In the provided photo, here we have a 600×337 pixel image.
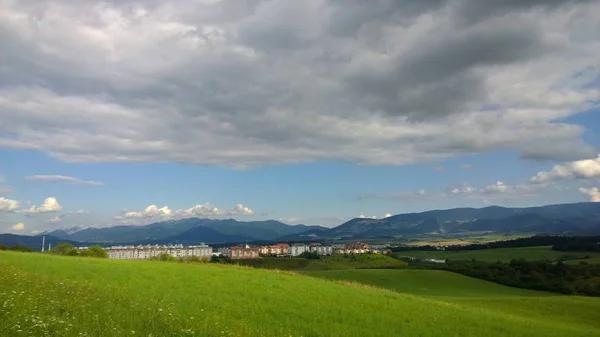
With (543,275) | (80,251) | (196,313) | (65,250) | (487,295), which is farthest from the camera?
(543,275)

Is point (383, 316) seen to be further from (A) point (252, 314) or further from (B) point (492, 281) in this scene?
(B) point (492, 281)

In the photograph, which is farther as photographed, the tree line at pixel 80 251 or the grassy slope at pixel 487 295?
the tree line at pixel 80 251

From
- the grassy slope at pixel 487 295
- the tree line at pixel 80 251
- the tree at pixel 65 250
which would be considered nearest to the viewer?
the grassy slope at pixel 487 295

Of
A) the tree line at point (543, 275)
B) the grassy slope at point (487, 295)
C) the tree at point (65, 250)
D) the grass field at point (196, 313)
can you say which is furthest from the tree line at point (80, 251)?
the tree line at point (543, 275)

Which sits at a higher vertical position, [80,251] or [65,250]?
[65,250]

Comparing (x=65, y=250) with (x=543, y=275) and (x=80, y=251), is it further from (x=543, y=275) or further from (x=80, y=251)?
(x=543, y=275)

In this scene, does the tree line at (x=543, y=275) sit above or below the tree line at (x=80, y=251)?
below

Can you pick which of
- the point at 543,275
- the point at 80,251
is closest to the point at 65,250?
the point at 80,251

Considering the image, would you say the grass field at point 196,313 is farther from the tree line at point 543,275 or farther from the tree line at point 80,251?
the tree line at point 543,275

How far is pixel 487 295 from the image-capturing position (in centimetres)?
7362

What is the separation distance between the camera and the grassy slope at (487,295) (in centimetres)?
3925

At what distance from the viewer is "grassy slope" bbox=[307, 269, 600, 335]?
39.2m

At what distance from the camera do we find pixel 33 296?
44.6 feet

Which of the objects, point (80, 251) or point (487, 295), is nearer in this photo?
point (487, 295)
